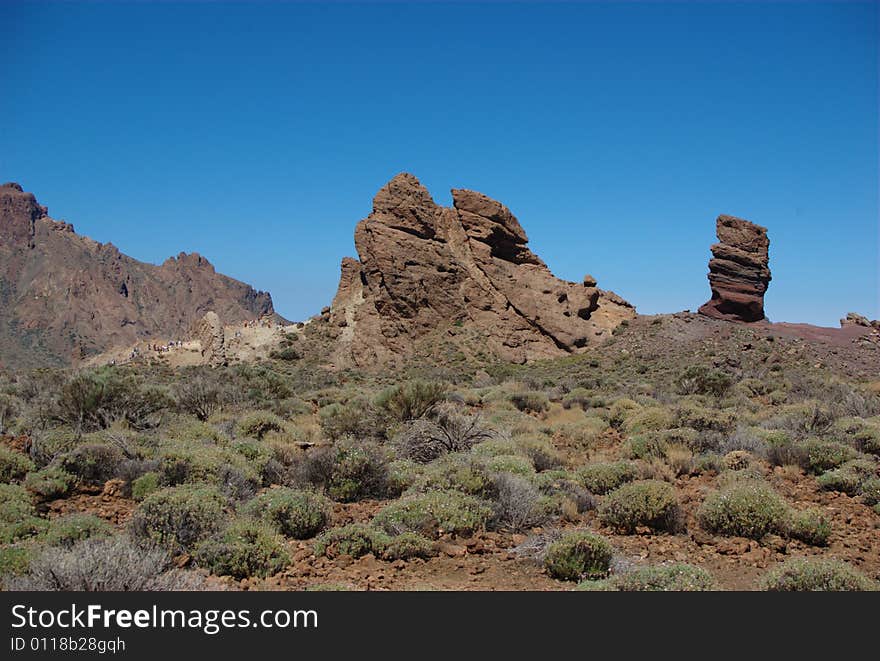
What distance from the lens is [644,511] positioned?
7891mm

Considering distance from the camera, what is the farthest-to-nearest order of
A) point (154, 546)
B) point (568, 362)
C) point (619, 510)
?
1. point (568, 362)
2. point (619, 510)
3. point (154, 546)

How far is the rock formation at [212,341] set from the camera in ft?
123

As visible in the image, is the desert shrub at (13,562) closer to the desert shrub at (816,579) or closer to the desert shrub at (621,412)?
the desert shrub at (816,579)

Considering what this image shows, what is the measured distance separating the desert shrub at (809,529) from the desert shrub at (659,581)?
2.37 meters

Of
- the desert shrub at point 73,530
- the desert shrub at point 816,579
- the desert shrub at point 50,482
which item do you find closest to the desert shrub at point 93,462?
the desert shrub at point 50,482

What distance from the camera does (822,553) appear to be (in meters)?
7.16

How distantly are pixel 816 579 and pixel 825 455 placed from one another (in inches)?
222

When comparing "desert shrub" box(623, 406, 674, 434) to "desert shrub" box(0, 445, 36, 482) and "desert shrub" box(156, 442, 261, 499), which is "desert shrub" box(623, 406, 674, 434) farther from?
"desert shrub" box(0, 445, 36, 482)

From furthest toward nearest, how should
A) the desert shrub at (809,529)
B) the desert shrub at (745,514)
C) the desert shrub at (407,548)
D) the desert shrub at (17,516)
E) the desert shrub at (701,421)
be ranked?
1. the desert shrub at (701,421)
2. the desert shrub at (745,514)
3. the desert shrub at (809,529)
4. the desert shrub at (407,548)
5. the desert shrub at (17,516)

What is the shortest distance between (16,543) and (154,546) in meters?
1.37

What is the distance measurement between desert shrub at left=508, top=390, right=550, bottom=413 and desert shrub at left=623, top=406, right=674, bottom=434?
14.3ft
